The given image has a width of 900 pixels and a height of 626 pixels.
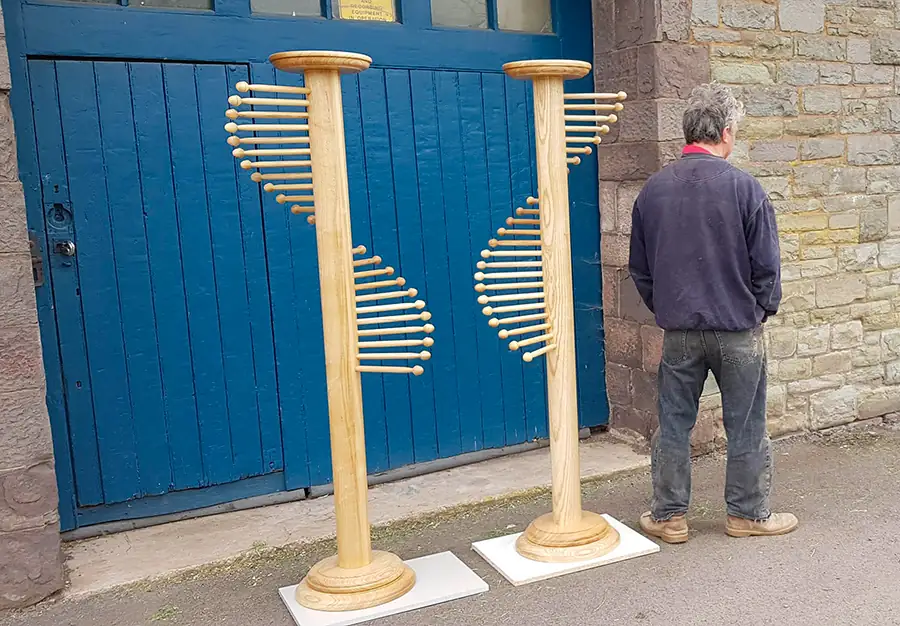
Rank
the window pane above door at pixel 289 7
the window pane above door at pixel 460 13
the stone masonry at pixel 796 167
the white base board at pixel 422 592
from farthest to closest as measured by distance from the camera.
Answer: the stone masonry at pixel 796 167
the window pane above door at pixel 460 13
the window pane above door at pixel 289 7
the white base board at pixel 422 592

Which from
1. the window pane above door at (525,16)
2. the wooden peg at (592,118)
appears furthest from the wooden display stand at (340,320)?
the window pane above door at (525,16)

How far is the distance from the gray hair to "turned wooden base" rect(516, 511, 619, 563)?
1.65 metres

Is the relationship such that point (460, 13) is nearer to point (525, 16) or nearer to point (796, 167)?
point (525, 16)

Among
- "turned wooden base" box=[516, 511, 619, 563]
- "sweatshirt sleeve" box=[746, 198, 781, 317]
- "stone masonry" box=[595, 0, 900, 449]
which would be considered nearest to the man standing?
"sweatshirt sleeve" box=[746, 198, 781, 317]

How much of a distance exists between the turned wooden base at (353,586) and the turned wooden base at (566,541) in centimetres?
54

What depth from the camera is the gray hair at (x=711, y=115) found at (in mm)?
3609

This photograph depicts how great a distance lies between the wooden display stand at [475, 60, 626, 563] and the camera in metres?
3.48

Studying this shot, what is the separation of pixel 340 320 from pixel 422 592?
42.6 inches

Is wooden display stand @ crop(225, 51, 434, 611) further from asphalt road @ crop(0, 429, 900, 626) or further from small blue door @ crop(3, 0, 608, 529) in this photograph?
small blue door @ crop(3, 0, 608, 529)

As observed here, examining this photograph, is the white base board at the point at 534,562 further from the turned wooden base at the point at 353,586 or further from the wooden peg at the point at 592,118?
the wooden peg at the point at 592,118

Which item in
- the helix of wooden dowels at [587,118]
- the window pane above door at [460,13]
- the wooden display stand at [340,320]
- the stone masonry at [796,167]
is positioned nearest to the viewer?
the wooden display stand at [340,320]

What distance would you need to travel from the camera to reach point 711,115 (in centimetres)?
361

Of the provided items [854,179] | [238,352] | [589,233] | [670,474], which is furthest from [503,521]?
[854,179]

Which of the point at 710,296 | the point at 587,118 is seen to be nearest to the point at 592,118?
the point at 587,118
